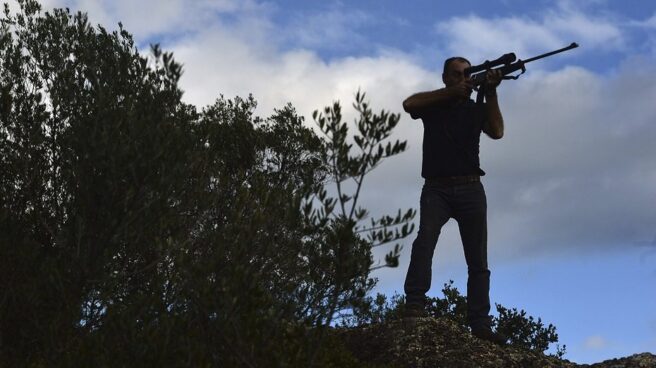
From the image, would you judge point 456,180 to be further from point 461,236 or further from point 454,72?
point 454,72

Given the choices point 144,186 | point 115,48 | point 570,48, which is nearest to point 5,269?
point 144,186

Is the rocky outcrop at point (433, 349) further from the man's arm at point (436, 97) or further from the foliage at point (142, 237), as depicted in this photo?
the man's arm at point (436, 97)

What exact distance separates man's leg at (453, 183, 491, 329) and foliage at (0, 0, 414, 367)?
2086 mm

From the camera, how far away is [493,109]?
10961 millimetres

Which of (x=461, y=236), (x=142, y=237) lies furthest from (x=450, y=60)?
(x=142, y=237)

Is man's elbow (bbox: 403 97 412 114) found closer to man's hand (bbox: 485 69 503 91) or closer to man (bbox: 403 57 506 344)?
man (bbox: 403 57 506 344)

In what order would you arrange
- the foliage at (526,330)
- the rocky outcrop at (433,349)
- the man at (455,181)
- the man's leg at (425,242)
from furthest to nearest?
1. the foliage at (526,330)
2. the rocky outcrop at (433,349)
3. the man at (455,181)
4. the man's leg at (425,242)

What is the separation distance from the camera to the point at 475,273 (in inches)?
429

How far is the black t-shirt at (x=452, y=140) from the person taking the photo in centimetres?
1073

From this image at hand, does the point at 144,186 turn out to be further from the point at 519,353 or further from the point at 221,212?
the point at 221,212

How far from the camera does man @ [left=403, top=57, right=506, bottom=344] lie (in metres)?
10.7

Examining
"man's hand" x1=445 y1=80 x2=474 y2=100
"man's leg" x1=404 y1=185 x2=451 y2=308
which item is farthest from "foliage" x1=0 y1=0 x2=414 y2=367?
"man's hand" x1=445 y1=80 x2=474 y2=100

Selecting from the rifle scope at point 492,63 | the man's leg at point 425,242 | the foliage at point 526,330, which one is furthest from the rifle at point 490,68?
the foliage at point 526,330

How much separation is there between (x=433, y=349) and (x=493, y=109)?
10.8ft
